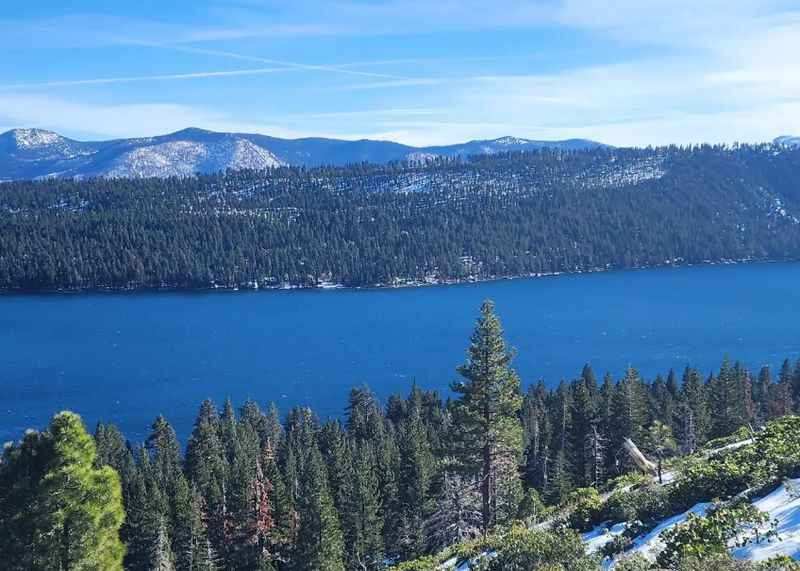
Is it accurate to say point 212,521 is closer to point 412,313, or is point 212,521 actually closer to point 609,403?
point 609,403

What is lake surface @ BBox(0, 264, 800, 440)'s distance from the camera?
11300cm

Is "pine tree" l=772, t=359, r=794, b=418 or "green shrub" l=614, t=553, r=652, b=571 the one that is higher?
"green shrub" l=614, t=553, r=652, b=571

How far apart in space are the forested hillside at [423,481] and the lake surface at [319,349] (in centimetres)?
2798

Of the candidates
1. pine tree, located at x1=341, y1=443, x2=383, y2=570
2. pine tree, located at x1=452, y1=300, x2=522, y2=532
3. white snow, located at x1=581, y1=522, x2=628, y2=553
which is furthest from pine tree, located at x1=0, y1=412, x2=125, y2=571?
pine tree, located at x1=341, y1=443, x2=383, y2=570

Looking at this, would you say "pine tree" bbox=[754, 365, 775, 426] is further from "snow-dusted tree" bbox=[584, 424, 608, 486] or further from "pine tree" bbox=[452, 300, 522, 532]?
"pine tree" bbox=[452, 300, 522, 532]

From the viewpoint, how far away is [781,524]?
14.3 metres

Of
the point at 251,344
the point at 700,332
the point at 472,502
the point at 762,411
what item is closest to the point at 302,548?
the point at 472,502

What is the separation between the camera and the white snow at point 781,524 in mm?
13023

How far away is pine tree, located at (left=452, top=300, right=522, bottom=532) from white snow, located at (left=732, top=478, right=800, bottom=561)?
46.5 ft

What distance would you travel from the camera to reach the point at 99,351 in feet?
490

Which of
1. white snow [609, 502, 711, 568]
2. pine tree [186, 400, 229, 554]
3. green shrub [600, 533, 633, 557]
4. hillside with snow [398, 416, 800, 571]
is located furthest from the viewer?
pine tree [186, 400, 229, 554]

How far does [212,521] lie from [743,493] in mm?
41894

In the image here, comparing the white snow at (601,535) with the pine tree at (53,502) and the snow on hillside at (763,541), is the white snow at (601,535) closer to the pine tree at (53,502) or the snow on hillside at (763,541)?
the snow on hillside at (763,541)

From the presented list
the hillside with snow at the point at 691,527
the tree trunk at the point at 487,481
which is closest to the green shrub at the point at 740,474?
the hillside with snow at the point at 691,527
